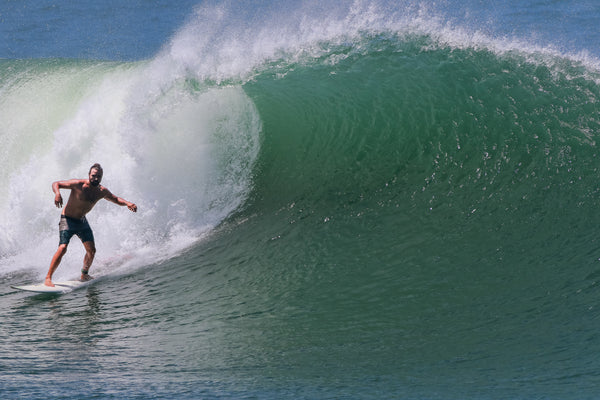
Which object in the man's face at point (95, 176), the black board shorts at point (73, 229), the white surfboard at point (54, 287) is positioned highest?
the man's face at point (95, 176)

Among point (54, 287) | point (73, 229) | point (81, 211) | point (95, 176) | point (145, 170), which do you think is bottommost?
point (54, 287)

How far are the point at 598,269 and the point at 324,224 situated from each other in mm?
2930

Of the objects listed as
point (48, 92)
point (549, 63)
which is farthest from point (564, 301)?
point (48, 92)

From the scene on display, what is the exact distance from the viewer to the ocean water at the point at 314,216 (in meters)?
4.46

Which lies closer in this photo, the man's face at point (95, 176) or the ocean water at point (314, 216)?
the ocean water at point (314, 216)

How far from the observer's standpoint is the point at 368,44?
10.6 metres

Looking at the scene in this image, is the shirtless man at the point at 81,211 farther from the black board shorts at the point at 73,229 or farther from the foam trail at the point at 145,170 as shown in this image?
the foam trail at the point at 145,170

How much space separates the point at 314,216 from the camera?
7.97 m

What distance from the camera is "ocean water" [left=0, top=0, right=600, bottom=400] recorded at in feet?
14.6

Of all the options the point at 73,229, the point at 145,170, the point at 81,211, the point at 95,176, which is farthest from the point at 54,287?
the point at 145,170

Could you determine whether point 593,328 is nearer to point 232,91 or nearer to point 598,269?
point 598,269

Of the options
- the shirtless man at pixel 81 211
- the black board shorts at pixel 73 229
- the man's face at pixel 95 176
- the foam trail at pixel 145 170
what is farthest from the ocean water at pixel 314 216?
the man's face at pixel 95 176

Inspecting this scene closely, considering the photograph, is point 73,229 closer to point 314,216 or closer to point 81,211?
point 81,211

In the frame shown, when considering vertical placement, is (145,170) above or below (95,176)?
above
